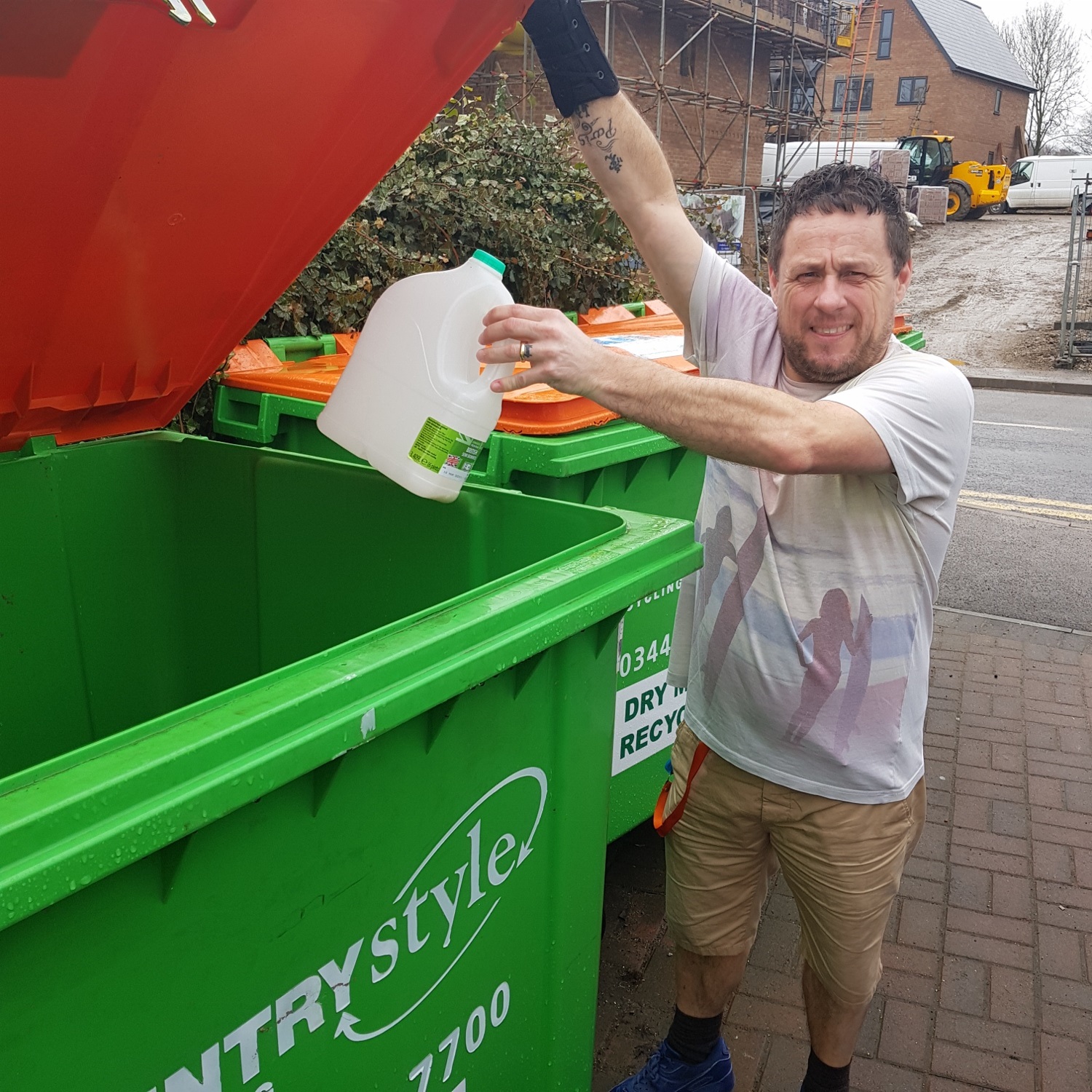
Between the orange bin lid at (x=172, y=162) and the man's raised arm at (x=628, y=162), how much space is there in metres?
0.35

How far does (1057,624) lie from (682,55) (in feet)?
77.4

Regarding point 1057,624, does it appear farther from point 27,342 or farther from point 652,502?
point 27,342

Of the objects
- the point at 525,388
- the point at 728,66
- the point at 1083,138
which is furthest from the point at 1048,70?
the point at 525,388

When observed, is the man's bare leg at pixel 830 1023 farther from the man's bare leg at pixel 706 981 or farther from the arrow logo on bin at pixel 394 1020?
the arrow logo on bin at pixel 394 1020

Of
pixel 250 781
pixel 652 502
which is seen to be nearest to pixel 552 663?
pixel 250 781

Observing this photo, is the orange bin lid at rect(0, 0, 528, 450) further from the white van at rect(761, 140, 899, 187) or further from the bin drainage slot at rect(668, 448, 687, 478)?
the white van at rect(761, 140, 899, 187)

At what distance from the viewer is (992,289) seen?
22297 millimetres

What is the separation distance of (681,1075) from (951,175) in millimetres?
34813

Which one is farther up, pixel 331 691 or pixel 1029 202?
pixel 1029 202

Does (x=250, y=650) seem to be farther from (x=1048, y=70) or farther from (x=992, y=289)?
(x=1048, y=70)

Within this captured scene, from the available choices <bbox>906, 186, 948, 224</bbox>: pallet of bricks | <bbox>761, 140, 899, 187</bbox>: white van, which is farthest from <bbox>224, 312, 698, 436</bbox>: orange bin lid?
<bbox>906, 186, 948, 224</bbox>: pallet of bricks

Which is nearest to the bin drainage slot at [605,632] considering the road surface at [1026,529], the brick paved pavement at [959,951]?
the brick paved pavement at [959,951]

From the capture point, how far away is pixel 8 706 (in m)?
2.11

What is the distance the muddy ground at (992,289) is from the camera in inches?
677
